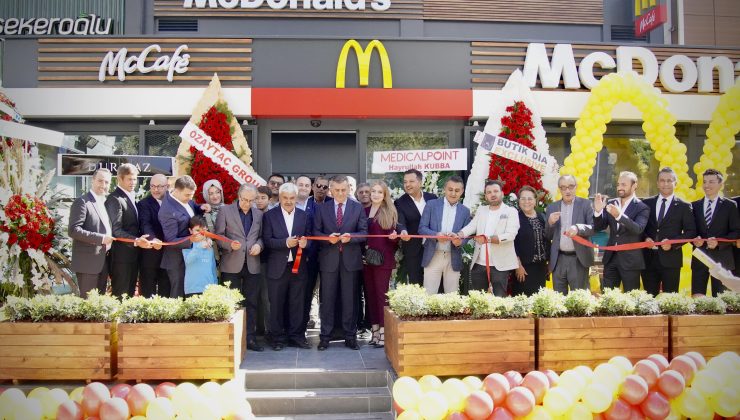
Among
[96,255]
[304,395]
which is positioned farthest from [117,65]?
[304,395]

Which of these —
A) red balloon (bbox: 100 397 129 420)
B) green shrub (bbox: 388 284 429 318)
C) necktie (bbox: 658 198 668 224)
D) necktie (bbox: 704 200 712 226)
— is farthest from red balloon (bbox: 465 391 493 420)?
necktie (bbox: 704 200 712 226)

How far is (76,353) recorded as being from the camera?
5.23 m

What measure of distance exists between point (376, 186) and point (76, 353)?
3.31 m

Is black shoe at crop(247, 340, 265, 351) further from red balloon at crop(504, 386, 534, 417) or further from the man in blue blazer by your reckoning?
red balloon at crop(504, 386, 534, 417)

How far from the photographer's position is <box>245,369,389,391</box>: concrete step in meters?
5.66

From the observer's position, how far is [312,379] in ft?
18.6

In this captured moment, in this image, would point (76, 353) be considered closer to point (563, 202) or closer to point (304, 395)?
point (304, 395)

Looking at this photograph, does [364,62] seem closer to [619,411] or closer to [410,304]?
[410,304]

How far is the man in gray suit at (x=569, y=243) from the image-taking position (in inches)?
267

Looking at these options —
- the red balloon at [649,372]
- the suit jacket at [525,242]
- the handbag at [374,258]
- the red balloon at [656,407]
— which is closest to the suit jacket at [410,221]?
the handbag at [374,258]

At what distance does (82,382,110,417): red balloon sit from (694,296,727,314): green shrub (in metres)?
5.13

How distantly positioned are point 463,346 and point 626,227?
8.37 feet

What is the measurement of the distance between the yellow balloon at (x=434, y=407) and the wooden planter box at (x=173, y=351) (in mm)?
1786

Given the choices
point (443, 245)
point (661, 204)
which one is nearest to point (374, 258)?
point (443, 245)
